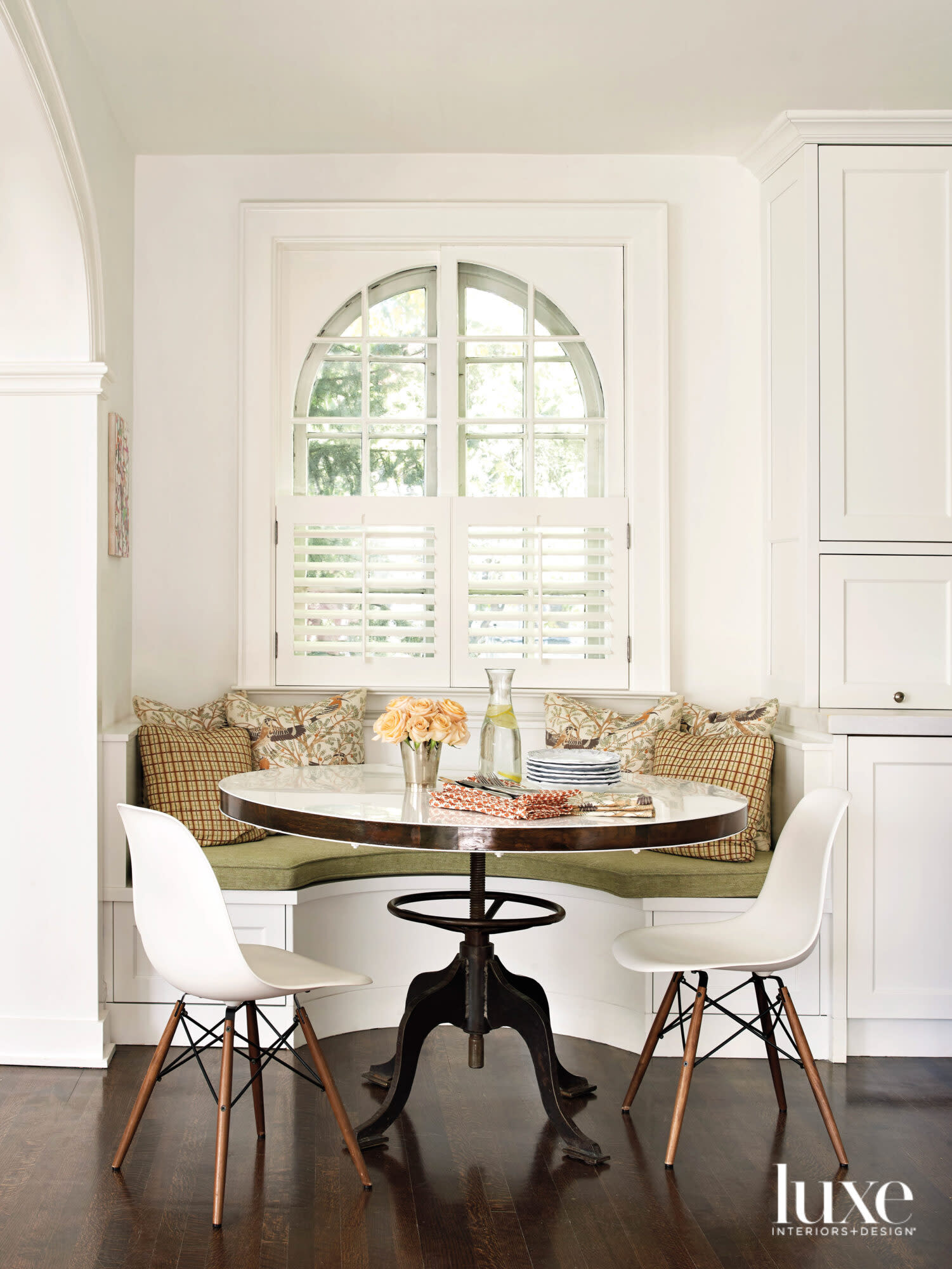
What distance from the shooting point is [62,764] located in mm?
3195

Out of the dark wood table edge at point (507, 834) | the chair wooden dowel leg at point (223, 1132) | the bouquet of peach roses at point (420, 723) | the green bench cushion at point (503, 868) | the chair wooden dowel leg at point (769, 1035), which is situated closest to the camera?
the dark wood table edge at point (507, 834)

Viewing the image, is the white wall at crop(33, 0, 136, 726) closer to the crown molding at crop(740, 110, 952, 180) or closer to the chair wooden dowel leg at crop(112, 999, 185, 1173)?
the chair wooden dowel leg at crop(112, 999, 185, 1173)

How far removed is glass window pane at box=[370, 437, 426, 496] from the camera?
410 centimetres

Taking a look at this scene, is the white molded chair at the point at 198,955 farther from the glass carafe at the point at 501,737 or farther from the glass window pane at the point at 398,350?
the glass window pane at the point at 398,350

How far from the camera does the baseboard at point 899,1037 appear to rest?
327cm

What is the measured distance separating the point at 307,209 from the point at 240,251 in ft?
0.96

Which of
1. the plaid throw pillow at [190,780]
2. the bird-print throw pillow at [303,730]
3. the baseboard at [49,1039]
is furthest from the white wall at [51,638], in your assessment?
the bird-print throw pillow at [303,730]

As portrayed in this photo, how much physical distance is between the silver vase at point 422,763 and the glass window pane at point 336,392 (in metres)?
1.85

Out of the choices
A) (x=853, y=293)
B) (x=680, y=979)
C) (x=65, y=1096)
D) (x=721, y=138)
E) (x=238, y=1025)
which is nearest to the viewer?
(x=680, y=979)

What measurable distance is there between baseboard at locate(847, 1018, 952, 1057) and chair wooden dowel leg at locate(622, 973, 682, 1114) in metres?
0.85

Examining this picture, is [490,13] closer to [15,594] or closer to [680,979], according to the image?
[15,594]

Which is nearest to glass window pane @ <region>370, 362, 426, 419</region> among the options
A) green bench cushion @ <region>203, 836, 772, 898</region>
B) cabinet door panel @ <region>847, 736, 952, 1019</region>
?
green bench cushion @ <region>203, 836, 772, 898</region>

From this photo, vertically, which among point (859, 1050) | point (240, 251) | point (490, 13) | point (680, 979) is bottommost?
point (859, 1050)

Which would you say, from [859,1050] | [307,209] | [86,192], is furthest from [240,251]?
[859,1050]
